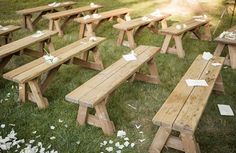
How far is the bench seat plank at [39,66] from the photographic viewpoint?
12.9ft

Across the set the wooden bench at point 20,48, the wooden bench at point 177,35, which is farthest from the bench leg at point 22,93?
the wooden bench at point 177,35

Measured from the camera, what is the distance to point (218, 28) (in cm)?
766

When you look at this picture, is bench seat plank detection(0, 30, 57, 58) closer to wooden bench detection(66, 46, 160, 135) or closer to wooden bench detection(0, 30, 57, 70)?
wooden bench detection(0, 30, 57, 70)

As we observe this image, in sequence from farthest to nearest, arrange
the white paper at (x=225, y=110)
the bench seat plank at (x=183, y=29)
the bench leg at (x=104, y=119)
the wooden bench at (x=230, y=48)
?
the bench seat plank at (x=183, y=29) < the wooden bench at (x=230, y=48) < the white paper at (x=225, y=110) < the bench leg at (x=104, y=119)

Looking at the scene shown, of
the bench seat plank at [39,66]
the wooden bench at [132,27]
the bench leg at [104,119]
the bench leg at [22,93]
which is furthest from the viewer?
the wooden bench at [132,27]

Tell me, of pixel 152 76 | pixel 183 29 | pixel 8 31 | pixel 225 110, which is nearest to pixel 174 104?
pixel 225 110

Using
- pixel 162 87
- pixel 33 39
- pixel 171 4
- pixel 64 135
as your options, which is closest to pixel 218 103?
pixel 162 87

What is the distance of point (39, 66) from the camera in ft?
14.0

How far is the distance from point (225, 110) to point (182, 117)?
151cm

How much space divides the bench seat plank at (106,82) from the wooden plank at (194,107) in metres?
0.92

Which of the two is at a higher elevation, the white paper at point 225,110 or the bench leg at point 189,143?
the bench leg at point 189,143

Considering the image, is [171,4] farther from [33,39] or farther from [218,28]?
[33,39]

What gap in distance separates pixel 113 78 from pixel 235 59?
280cm

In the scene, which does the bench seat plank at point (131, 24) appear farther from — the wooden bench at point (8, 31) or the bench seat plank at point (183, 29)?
the wooden bench at point (8, 31)
